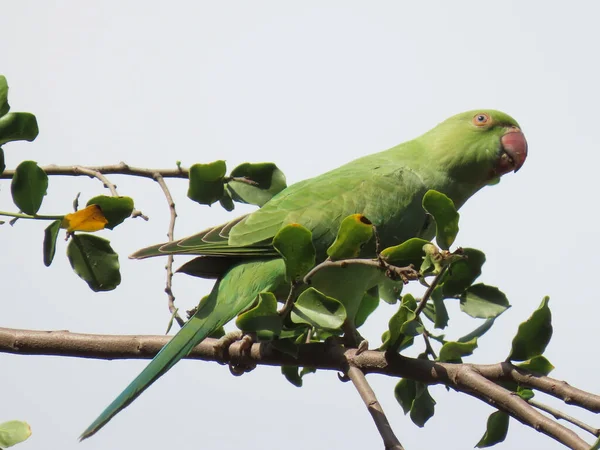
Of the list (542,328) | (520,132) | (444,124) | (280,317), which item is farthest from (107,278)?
(520,132)

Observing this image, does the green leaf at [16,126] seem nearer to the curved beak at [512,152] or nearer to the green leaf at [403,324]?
the green leaf at [403,324]

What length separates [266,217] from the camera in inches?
114

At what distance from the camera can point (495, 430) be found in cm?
204

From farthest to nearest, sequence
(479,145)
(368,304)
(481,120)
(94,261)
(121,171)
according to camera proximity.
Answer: (481,120) → (479,145) → (368,304) → (121,171) → (94,261)

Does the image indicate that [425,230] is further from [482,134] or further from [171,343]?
[171,343]

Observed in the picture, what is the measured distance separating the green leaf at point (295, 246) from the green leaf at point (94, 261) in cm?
76

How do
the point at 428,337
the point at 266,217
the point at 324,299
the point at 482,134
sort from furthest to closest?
the point at 482,134 < the point at 266,217 < the point at 428,337 < the point at 324,299

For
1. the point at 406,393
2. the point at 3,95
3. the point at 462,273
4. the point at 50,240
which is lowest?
the point at 406,393

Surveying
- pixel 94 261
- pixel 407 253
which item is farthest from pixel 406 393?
pixel 94 261

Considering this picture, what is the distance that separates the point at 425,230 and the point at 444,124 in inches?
38.9

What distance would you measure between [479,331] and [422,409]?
17.0 inches

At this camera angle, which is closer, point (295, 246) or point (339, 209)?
point (295, 246)

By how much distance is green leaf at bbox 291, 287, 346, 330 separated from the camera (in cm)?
181

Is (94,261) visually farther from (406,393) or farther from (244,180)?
(406,393)
